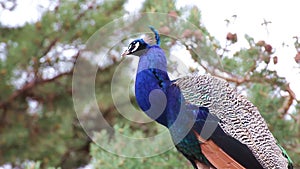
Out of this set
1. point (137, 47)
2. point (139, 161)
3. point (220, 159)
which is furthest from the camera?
point (139, 161)

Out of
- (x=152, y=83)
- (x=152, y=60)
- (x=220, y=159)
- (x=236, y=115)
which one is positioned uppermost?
(x=152, y=60)

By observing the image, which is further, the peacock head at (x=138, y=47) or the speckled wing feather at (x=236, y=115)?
the peacock head at (x=138, y=47)

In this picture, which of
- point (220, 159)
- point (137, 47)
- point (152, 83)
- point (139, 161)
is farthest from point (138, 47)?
point (139, 161)

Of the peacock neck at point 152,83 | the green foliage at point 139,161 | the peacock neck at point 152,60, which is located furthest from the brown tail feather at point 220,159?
the green foliage at point 139,161

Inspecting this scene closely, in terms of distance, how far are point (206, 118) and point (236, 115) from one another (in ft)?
0.48

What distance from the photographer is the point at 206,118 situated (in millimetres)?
3078

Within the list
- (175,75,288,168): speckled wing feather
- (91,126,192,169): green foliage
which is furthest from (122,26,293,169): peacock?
(91,126,192,169): green foliage

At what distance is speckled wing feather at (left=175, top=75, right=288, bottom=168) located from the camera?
3053mm

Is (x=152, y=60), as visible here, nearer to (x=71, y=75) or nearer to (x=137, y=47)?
(x=137, y=47)

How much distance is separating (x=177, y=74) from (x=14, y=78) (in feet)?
10.8

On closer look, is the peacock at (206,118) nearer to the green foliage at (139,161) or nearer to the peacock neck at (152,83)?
the peacock neck at (152,83)

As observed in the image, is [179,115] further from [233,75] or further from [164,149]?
[233,75]

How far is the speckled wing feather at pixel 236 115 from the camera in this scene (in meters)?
3.05

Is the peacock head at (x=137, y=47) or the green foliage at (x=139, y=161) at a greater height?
the peacock head at (x=137, y=47)
